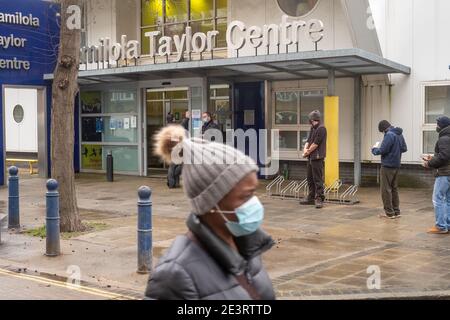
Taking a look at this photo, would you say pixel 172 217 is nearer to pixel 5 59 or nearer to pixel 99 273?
pixel 99 273

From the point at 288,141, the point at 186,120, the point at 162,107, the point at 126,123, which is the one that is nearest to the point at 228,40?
the point at 186,120

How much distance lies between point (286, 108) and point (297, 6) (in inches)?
116

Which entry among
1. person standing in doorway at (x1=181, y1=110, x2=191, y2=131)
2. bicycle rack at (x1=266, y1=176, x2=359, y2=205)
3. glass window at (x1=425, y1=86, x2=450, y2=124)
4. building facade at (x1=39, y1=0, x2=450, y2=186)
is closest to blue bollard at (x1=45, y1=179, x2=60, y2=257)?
bicycle rack at (x1=266, y1=176, x2=359, y2=205)

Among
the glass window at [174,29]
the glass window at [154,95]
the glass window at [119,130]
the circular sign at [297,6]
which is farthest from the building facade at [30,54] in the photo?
the circular sign at [297,6]

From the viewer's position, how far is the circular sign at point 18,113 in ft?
79.1

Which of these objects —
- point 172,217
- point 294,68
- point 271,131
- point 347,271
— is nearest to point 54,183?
point 172,217

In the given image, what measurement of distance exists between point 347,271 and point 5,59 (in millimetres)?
14002

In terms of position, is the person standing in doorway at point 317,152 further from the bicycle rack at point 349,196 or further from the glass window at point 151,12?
the glass window at point 151,12

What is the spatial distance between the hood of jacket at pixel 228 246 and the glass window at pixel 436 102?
45.8ft

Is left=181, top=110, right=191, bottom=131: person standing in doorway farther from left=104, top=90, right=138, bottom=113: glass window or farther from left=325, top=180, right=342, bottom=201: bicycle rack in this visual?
left=325, top=180, right=342, bottom=201: bicycle rack

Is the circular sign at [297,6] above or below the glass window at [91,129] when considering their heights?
above

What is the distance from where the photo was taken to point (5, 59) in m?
18.0

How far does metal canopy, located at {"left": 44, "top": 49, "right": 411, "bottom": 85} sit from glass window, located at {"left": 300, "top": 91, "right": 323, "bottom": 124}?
1.96ft

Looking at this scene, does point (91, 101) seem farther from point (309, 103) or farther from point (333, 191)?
point (333, 191)
